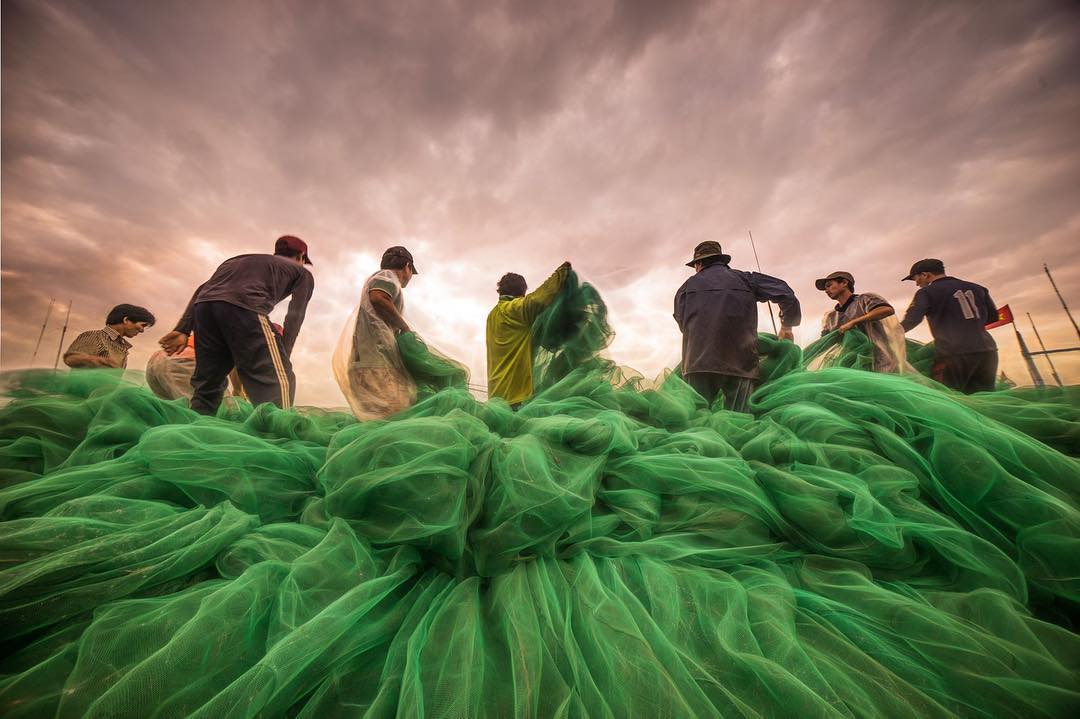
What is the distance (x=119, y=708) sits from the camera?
2.92ft

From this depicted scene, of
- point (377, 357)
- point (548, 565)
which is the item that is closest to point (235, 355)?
point (377, 357)

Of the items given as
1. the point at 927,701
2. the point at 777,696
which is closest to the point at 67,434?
the point at 777,696

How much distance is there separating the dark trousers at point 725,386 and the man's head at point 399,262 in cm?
281

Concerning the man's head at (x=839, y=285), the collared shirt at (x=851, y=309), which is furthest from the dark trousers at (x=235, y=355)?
the man's head at (x=839, y=285)

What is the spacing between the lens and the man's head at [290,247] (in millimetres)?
3746

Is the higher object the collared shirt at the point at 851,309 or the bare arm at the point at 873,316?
the collared shirt at the point at 851,309

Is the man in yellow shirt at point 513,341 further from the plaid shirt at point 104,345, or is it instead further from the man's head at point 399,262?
the plaid shirt at point 104,345

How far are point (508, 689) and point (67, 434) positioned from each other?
94.3 inches

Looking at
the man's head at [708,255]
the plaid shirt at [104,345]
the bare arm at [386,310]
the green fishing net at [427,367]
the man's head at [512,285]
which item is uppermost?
the man's head at [708,255]

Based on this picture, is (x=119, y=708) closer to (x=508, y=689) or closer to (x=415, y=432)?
(x=508, y=689)

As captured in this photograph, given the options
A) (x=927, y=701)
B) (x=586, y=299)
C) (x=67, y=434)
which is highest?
(x=586, y=299)

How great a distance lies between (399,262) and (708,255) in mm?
3053

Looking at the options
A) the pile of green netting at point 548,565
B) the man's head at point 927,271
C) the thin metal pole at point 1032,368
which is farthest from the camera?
the man's head at point 927,271

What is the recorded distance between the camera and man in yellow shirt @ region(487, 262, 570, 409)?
3699 millimetres
